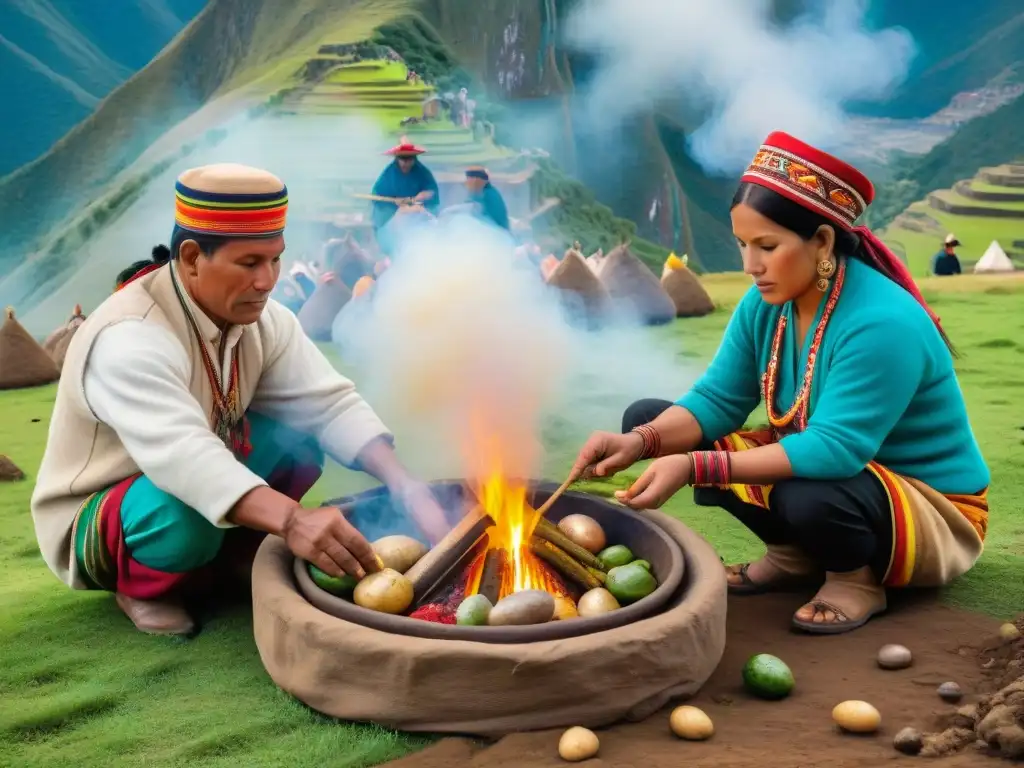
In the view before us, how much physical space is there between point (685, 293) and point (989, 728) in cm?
773

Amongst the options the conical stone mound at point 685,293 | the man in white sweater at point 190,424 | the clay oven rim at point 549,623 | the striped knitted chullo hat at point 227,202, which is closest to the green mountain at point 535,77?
the conical stone mound at point 685,293

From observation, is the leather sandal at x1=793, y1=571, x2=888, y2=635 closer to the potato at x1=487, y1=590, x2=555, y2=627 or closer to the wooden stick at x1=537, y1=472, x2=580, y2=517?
the wooden stick at x1=537, y1=472, x2=580, y2=517

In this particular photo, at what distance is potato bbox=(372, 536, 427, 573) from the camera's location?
299 centimetres

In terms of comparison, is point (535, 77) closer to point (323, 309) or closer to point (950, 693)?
point (323, 309)

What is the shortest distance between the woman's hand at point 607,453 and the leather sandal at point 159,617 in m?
1.26

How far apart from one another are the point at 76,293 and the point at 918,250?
10354 millimetres

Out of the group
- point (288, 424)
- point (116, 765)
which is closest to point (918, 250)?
point (288, 424)

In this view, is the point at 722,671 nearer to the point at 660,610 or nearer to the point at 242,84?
the point at 660,610

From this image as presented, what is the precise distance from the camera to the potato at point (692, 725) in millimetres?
2402

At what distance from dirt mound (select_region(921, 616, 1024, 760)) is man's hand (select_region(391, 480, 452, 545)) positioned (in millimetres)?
1483

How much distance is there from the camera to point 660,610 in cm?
263

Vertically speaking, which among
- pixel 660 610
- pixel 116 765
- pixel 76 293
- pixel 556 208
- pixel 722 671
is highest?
pixel 660 610

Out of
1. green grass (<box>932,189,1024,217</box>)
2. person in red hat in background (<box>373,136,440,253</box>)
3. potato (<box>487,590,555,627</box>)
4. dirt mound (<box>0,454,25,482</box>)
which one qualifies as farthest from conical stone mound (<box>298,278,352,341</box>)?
green grass (<box>932,189,1024,217</box>)

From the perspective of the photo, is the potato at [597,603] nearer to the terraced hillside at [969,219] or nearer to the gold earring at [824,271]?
the gold earring at [824,271]
